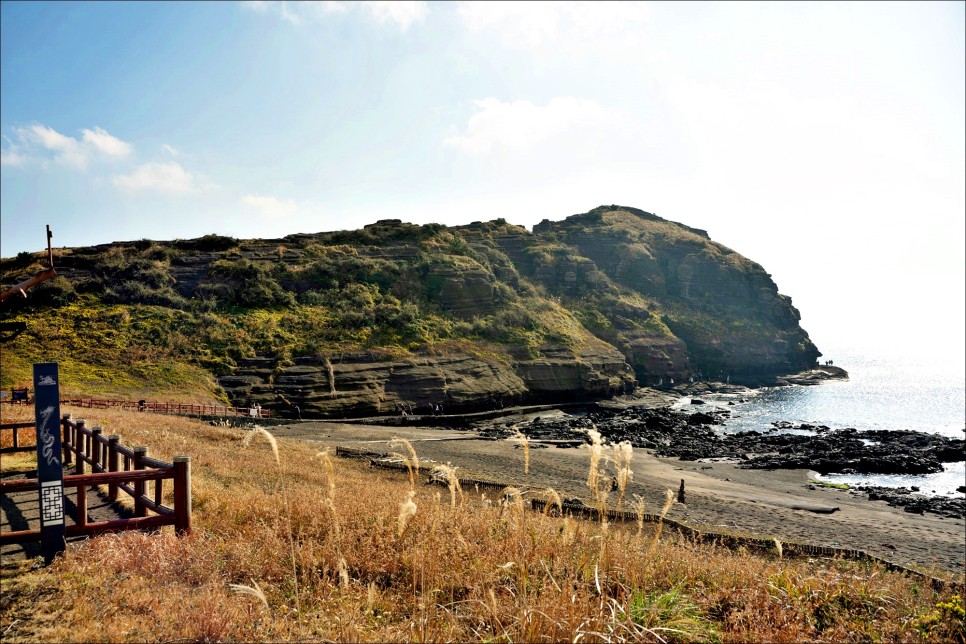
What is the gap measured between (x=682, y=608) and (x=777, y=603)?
178cm

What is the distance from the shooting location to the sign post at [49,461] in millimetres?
6379

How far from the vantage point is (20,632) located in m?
4.92

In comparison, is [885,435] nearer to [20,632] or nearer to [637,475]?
[637,475]

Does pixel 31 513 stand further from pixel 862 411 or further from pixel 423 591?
pixel 862 411

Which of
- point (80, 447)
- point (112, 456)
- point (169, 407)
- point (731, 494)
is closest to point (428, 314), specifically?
point (169, 407)

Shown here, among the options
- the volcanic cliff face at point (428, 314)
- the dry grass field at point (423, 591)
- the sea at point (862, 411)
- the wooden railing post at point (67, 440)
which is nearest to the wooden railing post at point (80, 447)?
the wooden railing post at point (67, 440)

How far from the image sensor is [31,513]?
9062mm

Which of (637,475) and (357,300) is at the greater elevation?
(357,300)

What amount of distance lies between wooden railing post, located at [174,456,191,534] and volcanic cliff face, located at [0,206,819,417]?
123ft

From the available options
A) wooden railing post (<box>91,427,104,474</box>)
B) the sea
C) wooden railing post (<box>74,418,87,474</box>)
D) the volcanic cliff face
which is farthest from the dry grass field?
the volcanic cliff face

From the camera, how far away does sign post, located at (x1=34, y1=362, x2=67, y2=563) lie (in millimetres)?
6379

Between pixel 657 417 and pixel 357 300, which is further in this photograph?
pixel 357 300

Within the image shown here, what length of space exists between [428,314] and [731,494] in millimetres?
40712

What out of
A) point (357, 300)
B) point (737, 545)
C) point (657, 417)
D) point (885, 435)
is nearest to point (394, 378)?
point (357, 300)
